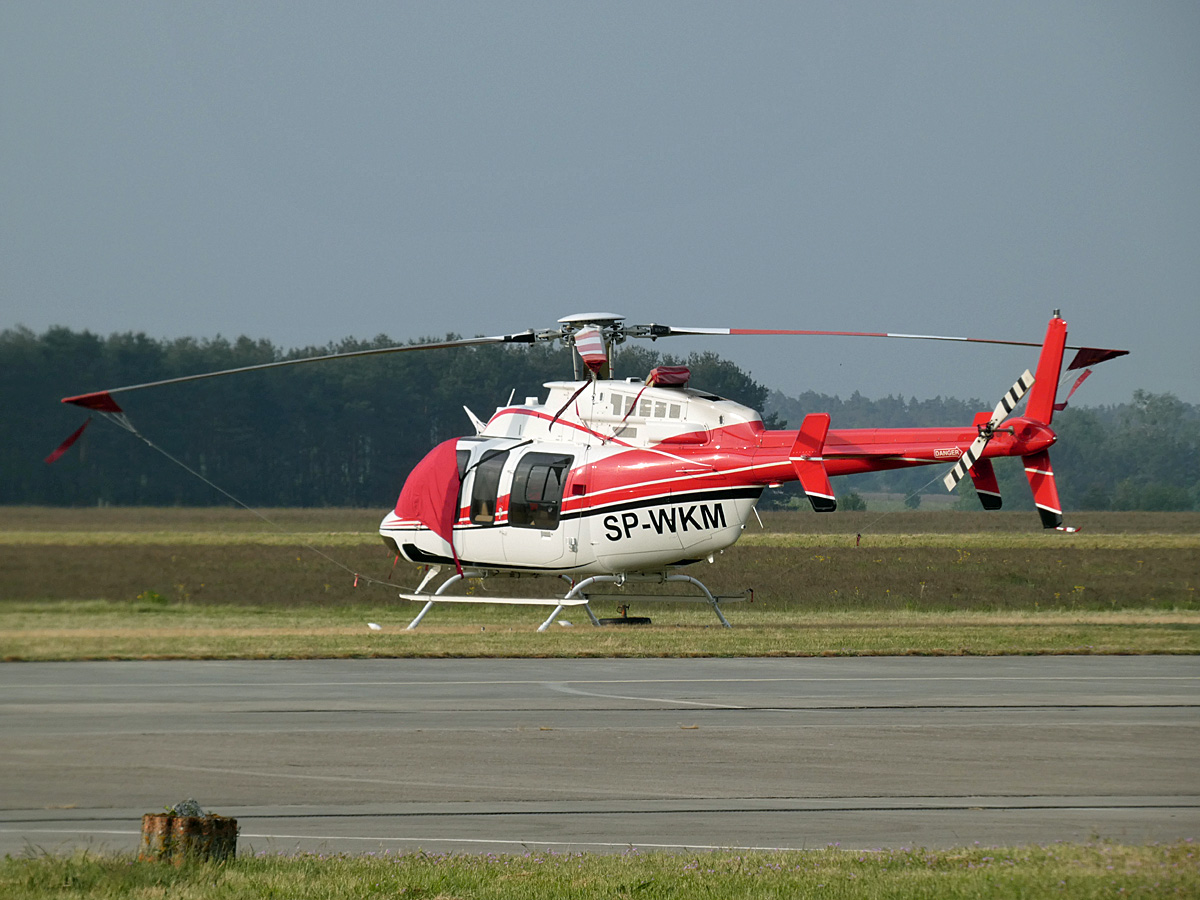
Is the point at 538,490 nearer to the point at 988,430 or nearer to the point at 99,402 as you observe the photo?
the point at 988,430

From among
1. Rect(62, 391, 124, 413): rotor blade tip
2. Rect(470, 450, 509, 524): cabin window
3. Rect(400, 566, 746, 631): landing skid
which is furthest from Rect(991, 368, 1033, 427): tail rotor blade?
Rect(62, 391, 124, 413): rotor blade tip

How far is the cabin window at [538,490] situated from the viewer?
83.4 feet

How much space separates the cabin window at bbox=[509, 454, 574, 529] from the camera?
1001 inches

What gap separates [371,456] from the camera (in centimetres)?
2591

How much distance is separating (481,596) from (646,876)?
24123 mm

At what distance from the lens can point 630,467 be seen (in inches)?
976

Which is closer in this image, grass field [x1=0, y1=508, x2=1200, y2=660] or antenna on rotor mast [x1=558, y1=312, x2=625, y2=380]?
grass field [x1=0, y1=508, x2=1200, y2=660]

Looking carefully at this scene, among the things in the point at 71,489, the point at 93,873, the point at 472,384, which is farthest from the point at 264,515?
the point at 472,384

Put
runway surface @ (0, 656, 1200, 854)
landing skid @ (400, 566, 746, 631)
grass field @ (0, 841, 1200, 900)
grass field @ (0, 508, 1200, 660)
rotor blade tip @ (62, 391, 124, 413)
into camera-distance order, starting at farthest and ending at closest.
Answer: landing skid @ (400, 566, 746, 631) < grass field @ (0, 508, 1200, 660) < rotor blade tip @ (62, 391, 124, 413) < runway surface @ (0, 656, 1200, 854) < grass field @ (0, 841, 1200, 900)

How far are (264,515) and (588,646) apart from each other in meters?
5.65

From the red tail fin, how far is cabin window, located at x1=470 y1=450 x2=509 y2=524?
31.8ft

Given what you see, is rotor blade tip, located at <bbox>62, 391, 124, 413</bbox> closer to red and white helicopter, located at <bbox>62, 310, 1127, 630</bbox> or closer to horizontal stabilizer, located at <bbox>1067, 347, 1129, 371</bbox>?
red and white helicopter, located at <bbox>62, 310, 1127, 630</bbox>

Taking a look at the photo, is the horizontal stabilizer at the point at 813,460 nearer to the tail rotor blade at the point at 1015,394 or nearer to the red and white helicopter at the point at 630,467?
the red and white helicopter at the point at 630,467

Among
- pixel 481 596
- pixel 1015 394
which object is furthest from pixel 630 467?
pixel 481 596
